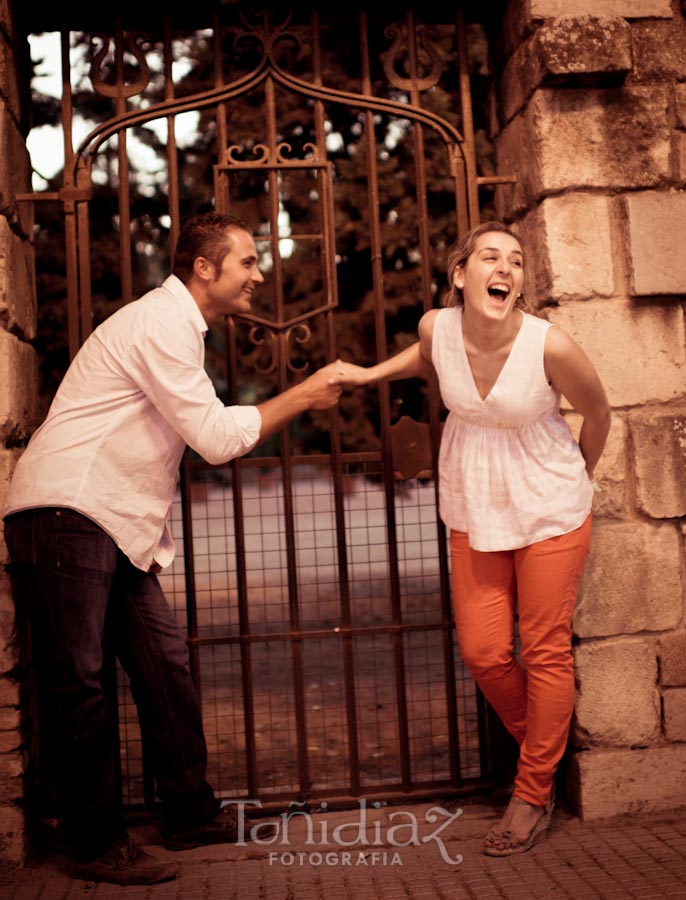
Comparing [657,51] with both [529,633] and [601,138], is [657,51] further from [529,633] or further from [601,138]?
[529,633]

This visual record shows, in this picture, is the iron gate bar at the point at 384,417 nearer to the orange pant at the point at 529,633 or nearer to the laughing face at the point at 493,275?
the orange pant at the point at 529,633

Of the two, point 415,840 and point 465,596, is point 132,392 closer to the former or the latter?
point 465,596

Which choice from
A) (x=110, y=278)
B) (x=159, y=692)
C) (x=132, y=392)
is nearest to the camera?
(x=132, y=392)

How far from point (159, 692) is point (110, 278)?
5.52 m

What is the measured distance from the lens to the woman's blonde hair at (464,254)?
3.26 metres

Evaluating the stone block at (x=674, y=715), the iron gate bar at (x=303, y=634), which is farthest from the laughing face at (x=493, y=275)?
the stone block at (x=674, y=715)

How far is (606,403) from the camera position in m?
3.25

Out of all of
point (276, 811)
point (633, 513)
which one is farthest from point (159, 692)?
point (633, 513)

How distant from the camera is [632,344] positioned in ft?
11.7

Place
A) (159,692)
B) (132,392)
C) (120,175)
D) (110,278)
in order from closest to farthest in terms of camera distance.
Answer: (132,392) < (159,692) < (120,175) < (110,278)

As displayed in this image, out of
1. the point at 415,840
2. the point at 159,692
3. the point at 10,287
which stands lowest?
the point at 415,840

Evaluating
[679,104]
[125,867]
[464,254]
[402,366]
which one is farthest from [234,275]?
[125,867]

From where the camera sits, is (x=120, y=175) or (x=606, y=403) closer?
(x=606, y=403)

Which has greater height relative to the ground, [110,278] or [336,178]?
[336,178]
